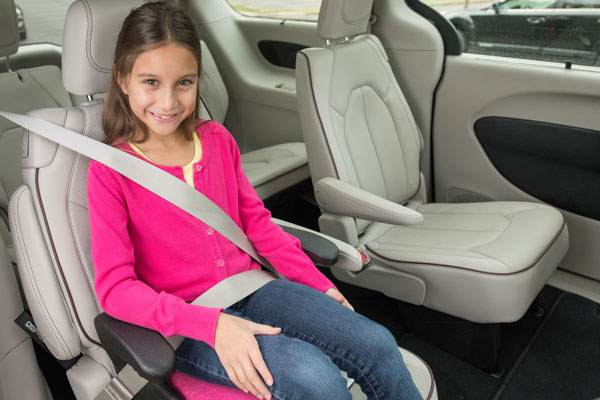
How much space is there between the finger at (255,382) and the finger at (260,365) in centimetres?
1

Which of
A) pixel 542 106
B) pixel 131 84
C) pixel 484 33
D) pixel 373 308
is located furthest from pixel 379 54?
pixel 131 84

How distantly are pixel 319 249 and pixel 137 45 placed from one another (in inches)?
26.3

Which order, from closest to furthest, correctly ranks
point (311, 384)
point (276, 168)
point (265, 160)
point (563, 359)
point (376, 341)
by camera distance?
point (311, 384) → point (376, 341) → point (563, 359) → point (276, 168) → point (265, 160)

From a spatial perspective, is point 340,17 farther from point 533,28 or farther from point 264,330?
point 264,330

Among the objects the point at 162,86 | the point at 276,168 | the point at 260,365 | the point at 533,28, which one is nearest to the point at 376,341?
the point at 260,365

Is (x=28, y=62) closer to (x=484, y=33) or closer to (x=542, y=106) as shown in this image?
(x=484, y=33)

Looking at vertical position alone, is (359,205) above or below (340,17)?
below

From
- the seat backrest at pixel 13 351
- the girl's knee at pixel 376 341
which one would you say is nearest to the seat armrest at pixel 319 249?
the girl's knee at pixel 376 341

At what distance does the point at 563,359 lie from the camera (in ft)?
6.41

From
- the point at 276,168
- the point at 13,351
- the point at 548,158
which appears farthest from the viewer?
the point at 276,168

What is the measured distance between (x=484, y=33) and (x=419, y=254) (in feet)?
3.57

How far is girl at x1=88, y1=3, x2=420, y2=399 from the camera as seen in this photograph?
110cm

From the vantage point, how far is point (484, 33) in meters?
2.29

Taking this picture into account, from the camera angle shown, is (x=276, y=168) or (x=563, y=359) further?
(x=276, y=168)
